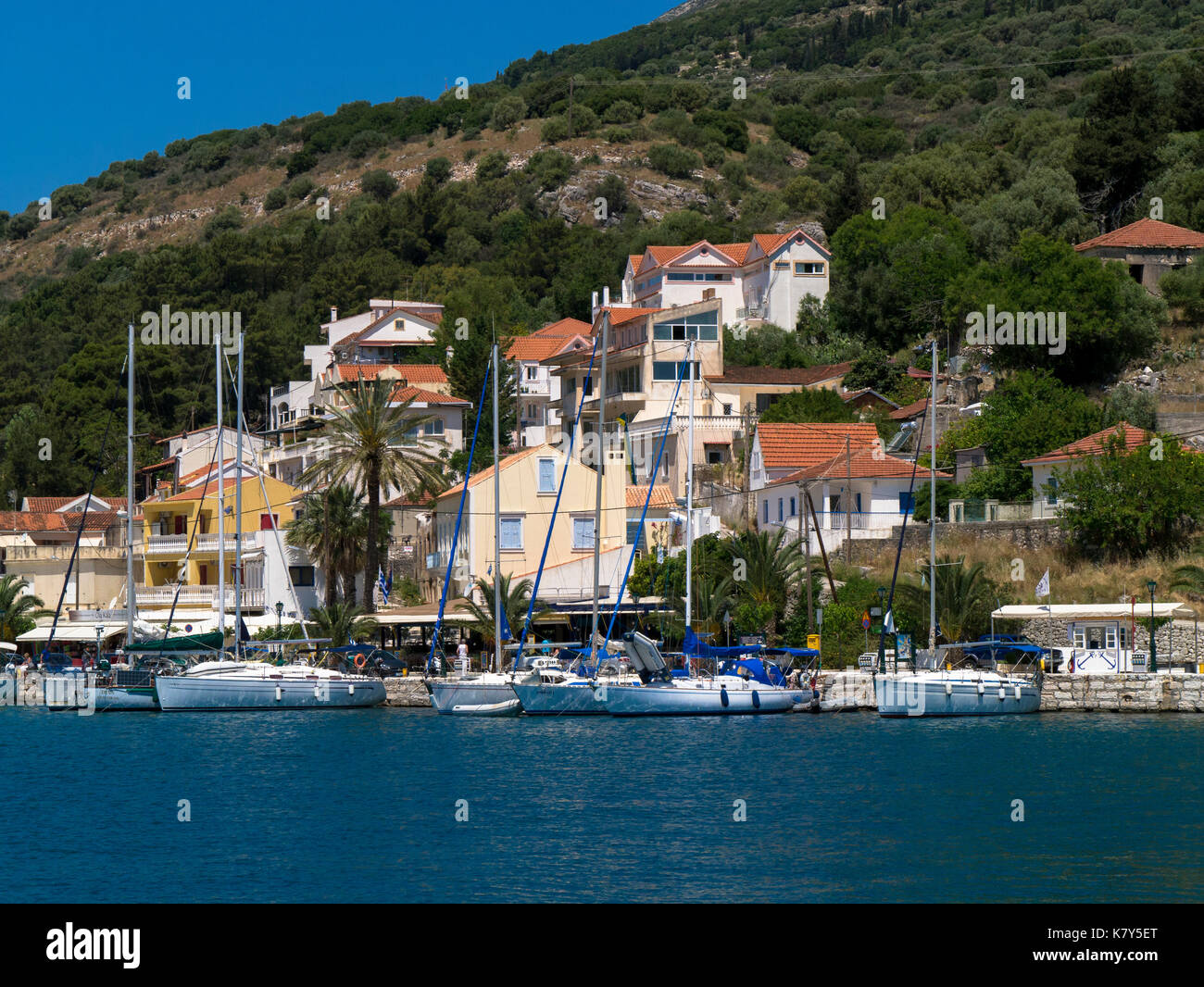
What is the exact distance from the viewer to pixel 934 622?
55.3 meters

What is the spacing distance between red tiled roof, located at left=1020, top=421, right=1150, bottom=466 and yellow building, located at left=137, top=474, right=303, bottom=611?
1290 inches

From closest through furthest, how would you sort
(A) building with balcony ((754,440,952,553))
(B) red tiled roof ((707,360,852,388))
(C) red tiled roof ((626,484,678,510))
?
(A) building with balcony ((754,440,952,553)) → (C) red tiled roof ((626,484,678,510)) → (B) red tiled roof ((707,360,852,388))

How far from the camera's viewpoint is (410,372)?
10388 centimetres

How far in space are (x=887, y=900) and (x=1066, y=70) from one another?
17707 centimetres

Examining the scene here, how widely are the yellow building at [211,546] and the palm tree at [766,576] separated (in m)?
20.8

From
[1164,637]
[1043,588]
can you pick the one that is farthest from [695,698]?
[1164,637]

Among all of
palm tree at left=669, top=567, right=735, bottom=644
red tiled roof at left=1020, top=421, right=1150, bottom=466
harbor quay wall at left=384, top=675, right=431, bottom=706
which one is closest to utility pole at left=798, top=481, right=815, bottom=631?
palm tree at left=669, top=567, right=735, bottom=644

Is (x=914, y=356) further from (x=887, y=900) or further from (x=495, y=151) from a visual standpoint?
(x=495, y=151)

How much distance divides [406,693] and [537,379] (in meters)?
47.7

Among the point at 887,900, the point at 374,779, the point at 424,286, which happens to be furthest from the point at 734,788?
the point at 424,286

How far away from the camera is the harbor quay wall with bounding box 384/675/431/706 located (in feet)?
197

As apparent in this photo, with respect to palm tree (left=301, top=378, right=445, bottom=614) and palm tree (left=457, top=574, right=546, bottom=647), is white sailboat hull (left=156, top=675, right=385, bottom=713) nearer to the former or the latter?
palm tree (left=457, top=574, right=546, bottom=647)

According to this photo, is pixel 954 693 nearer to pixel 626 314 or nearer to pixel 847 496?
pixel 847 496
